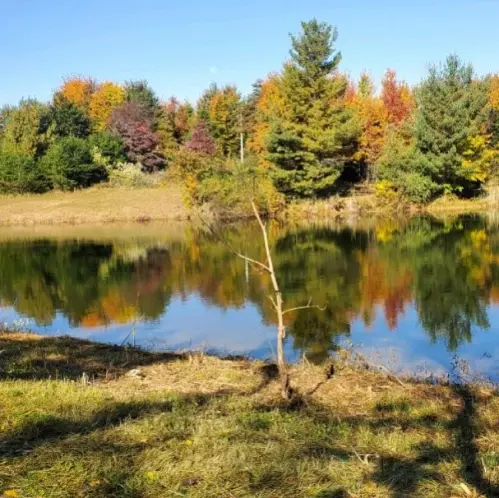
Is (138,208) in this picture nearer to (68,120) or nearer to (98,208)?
(98,208)

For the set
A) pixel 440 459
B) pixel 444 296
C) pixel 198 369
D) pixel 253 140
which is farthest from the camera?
pixel 253 140

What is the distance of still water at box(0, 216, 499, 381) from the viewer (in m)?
11.2

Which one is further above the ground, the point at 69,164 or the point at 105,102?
the point at 105,102

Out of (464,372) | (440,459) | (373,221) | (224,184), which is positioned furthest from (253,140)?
(440,459)

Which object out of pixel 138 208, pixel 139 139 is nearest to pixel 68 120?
pixel 139 139

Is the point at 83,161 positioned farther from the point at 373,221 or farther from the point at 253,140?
the point at 373,221

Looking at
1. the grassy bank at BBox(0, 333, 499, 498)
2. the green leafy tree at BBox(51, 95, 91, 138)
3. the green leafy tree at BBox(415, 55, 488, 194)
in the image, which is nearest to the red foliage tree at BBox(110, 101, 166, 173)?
the green leafy tree at BBox(51, 95, 91, 138)

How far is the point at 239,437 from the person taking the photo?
4551 mm

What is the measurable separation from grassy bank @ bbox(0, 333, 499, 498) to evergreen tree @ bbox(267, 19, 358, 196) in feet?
110

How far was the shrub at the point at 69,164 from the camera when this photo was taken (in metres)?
53.7

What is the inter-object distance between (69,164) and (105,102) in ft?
75.0

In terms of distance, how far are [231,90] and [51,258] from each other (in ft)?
137

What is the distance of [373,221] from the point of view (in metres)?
38.1

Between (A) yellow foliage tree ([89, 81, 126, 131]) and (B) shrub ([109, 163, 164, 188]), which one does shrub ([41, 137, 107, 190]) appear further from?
(A) yellow foliage tree ([89, 81, 126, 131])
